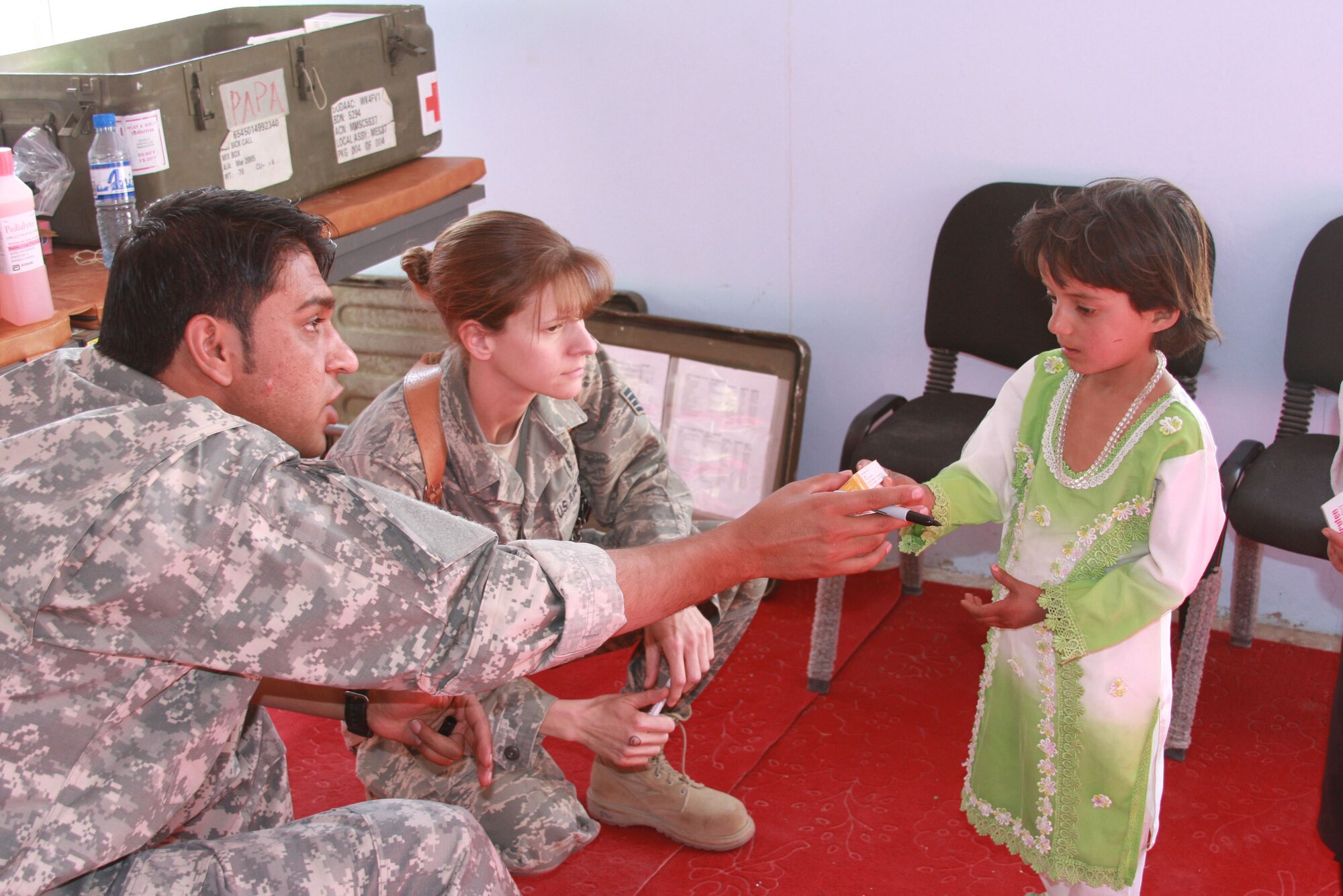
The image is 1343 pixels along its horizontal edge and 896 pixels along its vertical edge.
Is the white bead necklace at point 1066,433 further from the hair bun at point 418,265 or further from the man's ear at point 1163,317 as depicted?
the hair bun at point 418,265

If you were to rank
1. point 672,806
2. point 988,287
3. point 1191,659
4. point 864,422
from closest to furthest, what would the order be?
point 672,806, point 1191,659, point 864,422, point 988,287

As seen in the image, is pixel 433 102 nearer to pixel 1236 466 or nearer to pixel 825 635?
pixel 825 635

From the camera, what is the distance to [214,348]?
1531 millimetres

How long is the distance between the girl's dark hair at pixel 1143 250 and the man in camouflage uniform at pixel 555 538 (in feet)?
3.07

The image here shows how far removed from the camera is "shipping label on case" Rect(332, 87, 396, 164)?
2.76m

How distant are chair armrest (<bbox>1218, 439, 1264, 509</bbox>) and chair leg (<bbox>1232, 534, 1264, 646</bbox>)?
0.91 ft

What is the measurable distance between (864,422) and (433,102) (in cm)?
142

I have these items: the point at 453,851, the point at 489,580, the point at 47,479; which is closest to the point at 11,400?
the point at 47,479

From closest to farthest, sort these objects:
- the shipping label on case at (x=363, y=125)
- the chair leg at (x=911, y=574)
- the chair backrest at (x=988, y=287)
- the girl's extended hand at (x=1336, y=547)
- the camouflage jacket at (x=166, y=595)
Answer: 1. the camouflage jacket at (x=166, y=595)
2. the girl's extended hand at (x=1336, y=547)
3. the shipping label on case at (x=363, y=125)
4. the chair backrest at (x=988, y=287)
5. the chair leg at (x=911, y=574)

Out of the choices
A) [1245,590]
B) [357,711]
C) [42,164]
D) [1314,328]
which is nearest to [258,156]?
[42,164]

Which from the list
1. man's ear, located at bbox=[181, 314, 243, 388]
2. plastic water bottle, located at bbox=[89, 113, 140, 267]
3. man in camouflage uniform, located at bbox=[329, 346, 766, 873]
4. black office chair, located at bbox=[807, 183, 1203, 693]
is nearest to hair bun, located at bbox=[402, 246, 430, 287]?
man in camouflage uniform, located at bbox=[329, 346, 766, 873]

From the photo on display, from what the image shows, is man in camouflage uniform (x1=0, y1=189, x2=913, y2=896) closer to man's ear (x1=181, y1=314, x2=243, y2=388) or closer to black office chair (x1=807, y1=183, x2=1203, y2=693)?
man's ear (x1=181, y1=314, x2=243, y2=388)

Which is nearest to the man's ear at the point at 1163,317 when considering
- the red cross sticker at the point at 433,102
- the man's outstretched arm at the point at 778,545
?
the man's outstretched arm at the point at 778,545

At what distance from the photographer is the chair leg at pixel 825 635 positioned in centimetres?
295
